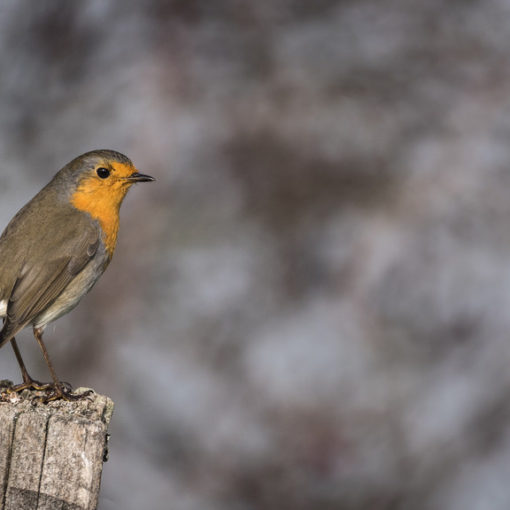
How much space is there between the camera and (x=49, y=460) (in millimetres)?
2049

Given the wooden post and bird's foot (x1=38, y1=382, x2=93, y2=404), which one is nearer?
the wooden post

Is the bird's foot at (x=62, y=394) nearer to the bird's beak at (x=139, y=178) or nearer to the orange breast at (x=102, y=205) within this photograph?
the orange breast at (x=102, y=205)

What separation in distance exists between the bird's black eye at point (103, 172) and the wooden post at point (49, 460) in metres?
1.53

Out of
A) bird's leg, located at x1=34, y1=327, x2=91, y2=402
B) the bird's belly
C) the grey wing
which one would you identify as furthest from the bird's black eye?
bird's leg, located at x1=34, y1=327, x2=91, y2=402

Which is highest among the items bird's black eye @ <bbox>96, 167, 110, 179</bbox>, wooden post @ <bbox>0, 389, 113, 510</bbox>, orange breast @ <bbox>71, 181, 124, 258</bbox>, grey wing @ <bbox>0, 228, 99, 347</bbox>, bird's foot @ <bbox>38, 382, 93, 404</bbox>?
bird's black eye @ <bbox>96, 167, 110, 179</bbox>

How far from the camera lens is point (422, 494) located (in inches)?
120

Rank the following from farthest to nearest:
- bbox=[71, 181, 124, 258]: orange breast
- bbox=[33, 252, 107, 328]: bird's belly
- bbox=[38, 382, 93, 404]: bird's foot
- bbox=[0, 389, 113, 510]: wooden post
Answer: bbox=[71, 181, 124, 258]: orange breast < bbox=[33, 252, 107, 328]: bird's belly < bbox=[38, 382, 93, 404]: bird's foot < bbox=[0, 389, 113, 510]: wooden post

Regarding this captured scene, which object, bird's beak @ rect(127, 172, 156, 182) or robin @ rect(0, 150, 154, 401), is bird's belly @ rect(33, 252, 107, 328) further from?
bird's beak @ rect(127, 172, 156, 182)

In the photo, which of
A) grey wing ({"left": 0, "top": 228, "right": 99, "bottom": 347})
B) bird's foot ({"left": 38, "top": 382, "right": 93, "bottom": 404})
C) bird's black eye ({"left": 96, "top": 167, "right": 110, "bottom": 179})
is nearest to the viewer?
bird's foot ({"left": 38, "top": 382, "right": 93, "bottom": 404})

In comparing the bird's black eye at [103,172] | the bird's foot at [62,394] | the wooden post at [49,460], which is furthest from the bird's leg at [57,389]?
the bird's black eye at [103,172]

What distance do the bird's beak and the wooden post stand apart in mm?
1336

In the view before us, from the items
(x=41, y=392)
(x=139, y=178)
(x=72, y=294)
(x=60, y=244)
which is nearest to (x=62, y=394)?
(x=41, y=392)

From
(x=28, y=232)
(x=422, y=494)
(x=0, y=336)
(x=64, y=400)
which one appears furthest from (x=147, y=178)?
(x=422, y=494)

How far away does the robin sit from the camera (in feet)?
10.1
